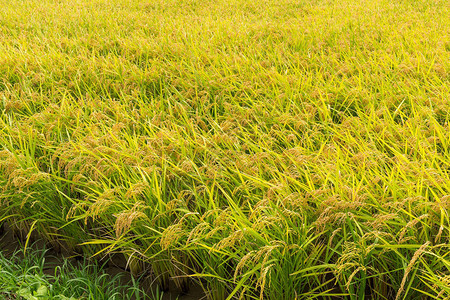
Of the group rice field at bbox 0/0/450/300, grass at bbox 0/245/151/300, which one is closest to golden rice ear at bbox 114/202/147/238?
rice field at bbox 0/0/450/300

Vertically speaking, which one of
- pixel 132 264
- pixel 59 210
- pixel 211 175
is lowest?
pixel 132 264

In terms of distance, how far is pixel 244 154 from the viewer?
7.22ft

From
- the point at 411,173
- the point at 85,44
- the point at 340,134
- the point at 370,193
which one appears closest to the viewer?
the point at 370,193

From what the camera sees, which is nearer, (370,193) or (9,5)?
(370,193)

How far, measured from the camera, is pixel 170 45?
4.29 metres

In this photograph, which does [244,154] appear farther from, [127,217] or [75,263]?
[75,263]

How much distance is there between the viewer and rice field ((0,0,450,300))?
1629 mm

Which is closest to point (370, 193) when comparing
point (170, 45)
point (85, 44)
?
point (170, 45)

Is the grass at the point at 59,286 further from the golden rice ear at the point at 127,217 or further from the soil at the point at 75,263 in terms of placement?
the golden rice ear at the point at 127,217

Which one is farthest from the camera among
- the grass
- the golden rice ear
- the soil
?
the soil

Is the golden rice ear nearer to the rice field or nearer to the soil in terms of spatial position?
the rice field

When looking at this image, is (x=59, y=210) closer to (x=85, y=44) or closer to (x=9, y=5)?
(x=85, y=44)

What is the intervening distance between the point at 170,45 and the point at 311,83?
1.69m

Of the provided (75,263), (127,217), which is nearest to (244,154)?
(127,217)
